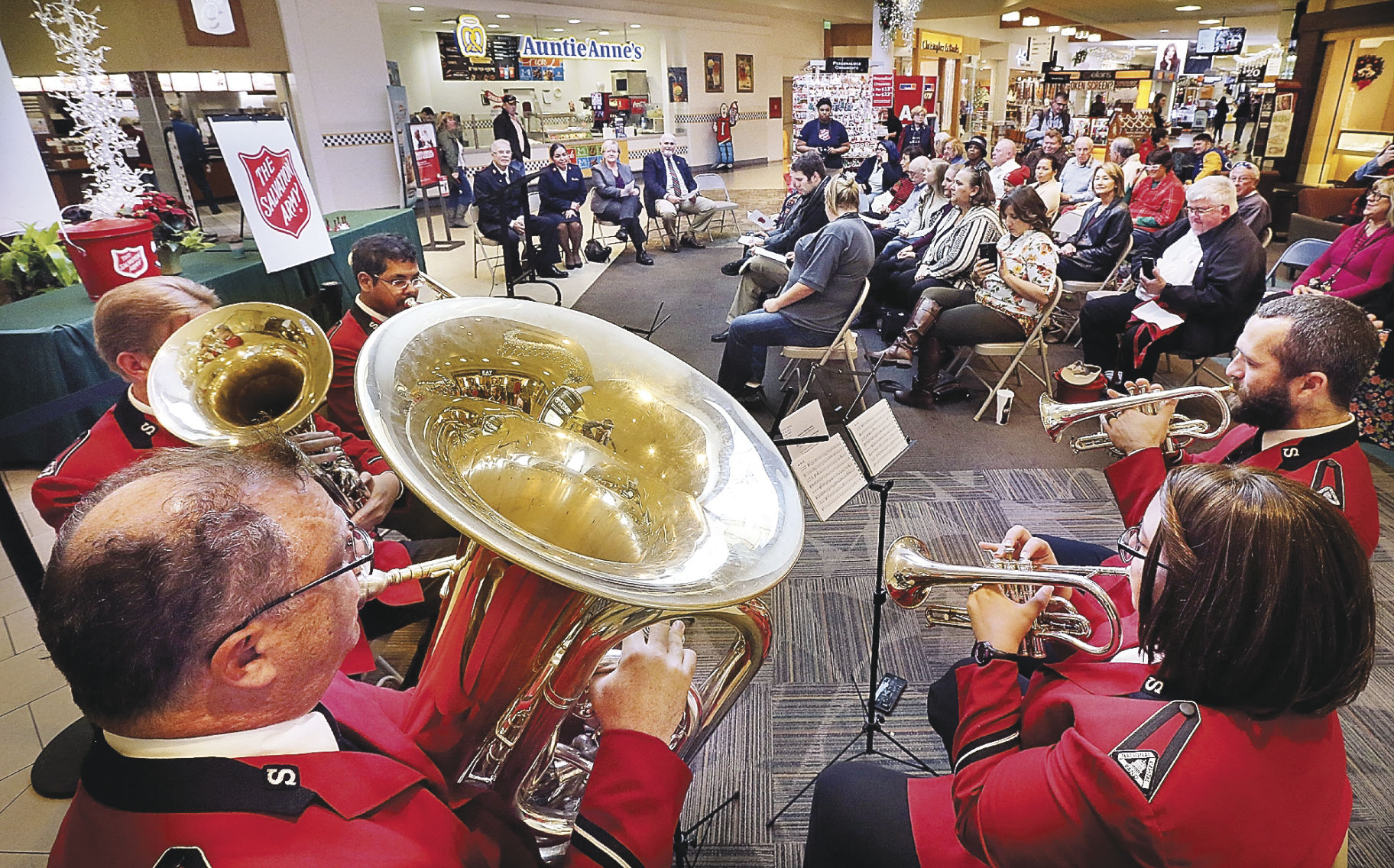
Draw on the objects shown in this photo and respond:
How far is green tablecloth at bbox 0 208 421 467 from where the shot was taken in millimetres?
3562

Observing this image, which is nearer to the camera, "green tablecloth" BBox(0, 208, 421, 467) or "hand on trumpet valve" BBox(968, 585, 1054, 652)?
"hand on trumpet valve" BBox(968, 585, 1054, 652)

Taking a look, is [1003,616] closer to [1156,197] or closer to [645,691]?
[645,691]

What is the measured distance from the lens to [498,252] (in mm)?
9102

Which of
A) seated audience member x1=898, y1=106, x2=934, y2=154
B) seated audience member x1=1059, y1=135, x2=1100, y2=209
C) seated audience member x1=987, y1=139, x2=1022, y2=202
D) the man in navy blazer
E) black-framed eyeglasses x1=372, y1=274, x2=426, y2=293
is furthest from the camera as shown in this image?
seated audience member x1=898, y1=106, x2=934, y2=154

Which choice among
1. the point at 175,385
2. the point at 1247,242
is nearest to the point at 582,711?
the point at 175,385

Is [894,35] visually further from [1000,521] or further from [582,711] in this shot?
[582,711]

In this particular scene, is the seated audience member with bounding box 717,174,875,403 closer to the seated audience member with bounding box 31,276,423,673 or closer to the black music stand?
the black music stand

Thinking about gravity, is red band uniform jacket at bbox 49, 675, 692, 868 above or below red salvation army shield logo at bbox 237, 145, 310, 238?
below

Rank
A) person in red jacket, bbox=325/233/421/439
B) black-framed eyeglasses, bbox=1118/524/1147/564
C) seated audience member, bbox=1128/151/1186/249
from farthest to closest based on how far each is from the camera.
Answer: seated audience member, bbox=1128/151/1186/249 < person in red jacket, bbox=325/233/421/439 < black-framed eyeglasses, bbox=1118/524/1147/564

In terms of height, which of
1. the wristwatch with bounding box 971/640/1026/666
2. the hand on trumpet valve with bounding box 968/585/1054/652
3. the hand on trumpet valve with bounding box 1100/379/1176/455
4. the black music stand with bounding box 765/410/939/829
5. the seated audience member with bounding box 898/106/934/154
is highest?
the seated audience member with bounding box 898/106/934/154

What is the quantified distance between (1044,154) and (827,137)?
401 centimetres

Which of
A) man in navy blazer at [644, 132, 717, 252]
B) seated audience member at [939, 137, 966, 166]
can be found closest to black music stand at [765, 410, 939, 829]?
seated audience member at [939, 137, 966, 166]

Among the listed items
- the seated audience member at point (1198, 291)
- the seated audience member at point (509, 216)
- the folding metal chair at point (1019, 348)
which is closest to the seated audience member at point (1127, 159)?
the seated audience member at point (1198, 291)

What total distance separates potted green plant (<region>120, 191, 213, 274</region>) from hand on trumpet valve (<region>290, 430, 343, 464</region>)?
3081 millimetres
